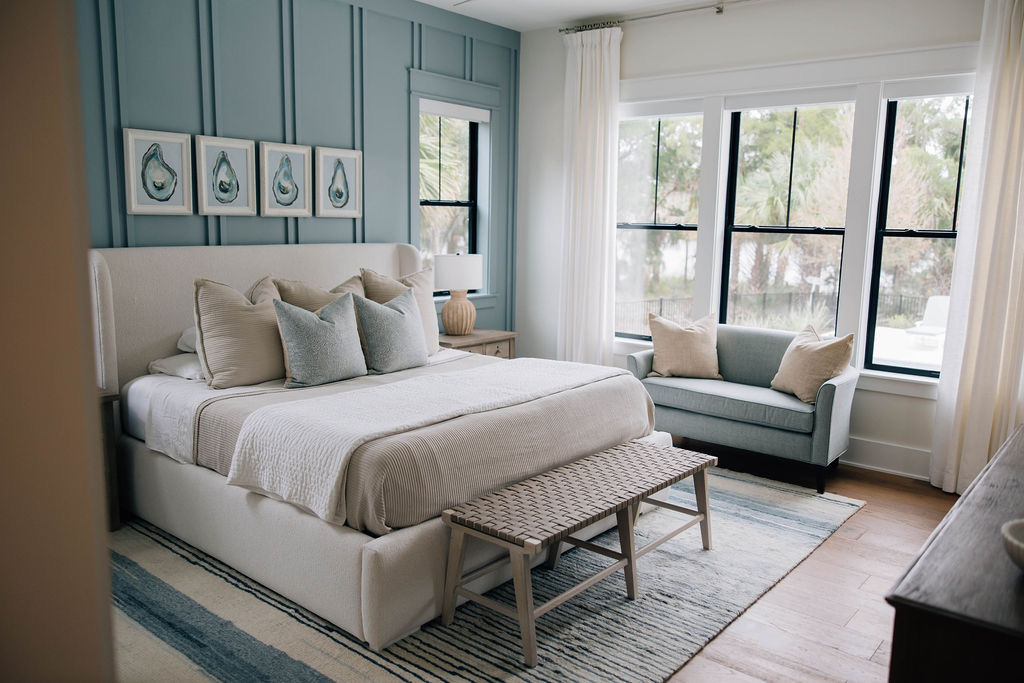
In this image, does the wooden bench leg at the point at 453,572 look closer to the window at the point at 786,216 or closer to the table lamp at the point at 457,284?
the table lamp at the point at 457,284

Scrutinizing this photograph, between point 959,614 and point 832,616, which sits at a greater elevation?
point 959,614

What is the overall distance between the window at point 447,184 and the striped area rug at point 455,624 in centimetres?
277

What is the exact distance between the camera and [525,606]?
2.40m

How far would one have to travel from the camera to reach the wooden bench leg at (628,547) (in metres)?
2.75

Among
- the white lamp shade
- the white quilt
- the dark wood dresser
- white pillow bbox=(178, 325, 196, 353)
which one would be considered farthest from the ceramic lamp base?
the dark wood dresser

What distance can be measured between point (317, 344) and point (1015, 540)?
9.22ft

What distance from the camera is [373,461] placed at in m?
2.48

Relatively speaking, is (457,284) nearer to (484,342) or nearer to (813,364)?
(484,342)

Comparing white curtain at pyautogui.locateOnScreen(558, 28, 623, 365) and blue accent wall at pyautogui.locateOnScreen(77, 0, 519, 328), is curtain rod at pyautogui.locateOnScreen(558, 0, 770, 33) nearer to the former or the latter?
white curtain at pyautogui.locateOnScreen(558, 28, 623, 365)

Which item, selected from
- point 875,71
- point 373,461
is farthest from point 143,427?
point 875,71

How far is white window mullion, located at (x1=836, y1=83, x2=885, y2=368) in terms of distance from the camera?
4.32m

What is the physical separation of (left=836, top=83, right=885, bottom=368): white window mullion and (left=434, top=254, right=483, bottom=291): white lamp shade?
2.31 m

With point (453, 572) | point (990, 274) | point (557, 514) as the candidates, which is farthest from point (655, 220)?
point (453, 572)

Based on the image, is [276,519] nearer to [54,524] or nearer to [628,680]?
[628,680]
